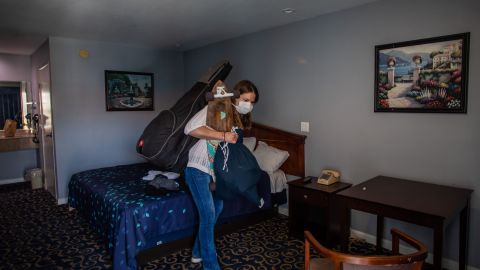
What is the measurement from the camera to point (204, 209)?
2486 millimetres

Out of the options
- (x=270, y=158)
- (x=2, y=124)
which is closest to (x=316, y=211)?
(x=270, y=158)

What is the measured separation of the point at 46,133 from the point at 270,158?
352 cm

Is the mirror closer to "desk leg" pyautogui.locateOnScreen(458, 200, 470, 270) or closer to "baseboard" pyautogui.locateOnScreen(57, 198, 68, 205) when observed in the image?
"baseboard" pyautogui.locateOnScreen(57, 198, 68, 205)

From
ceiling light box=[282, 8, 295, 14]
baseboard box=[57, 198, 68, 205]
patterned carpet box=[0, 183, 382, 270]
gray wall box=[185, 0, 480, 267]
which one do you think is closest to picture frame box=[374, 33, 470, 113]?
gray wall box=[185, 0, 480, 267]

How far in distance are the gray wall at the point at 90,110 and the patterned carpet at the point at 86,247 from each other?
0.85 metres

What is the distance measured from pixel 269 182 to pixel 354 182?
0.90 meters

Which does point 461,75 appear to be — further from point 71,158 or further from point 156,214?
point 71,158

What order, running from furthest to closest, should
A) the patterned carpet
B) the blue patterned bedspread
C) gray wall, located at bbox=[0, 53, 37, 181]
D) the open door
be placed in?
1. gray wall, located at bbox=[0, 53, 37, 181]
2. the open door
3. the patterned carpet
4. the blue patterned bedspread

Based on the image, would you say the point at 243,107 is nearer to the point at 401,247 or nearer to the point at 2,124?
the point at 401,247

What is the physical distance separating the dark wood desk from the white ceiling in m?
1.71

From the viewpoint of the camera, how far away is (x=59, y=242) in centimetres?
325

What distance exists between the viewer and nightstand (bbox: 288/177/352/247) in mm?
2957

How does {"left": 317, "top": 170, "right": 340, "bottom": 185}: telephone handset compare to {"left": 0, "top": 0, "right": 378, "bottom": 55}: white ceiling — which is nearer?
{"left": 0, "top": 0, "right": 378, "bottom": 55}: white ceiling

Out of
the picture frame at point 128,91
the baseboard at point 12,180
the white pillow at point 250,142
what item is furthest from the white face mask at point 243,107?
the baseboard at point 12,180
